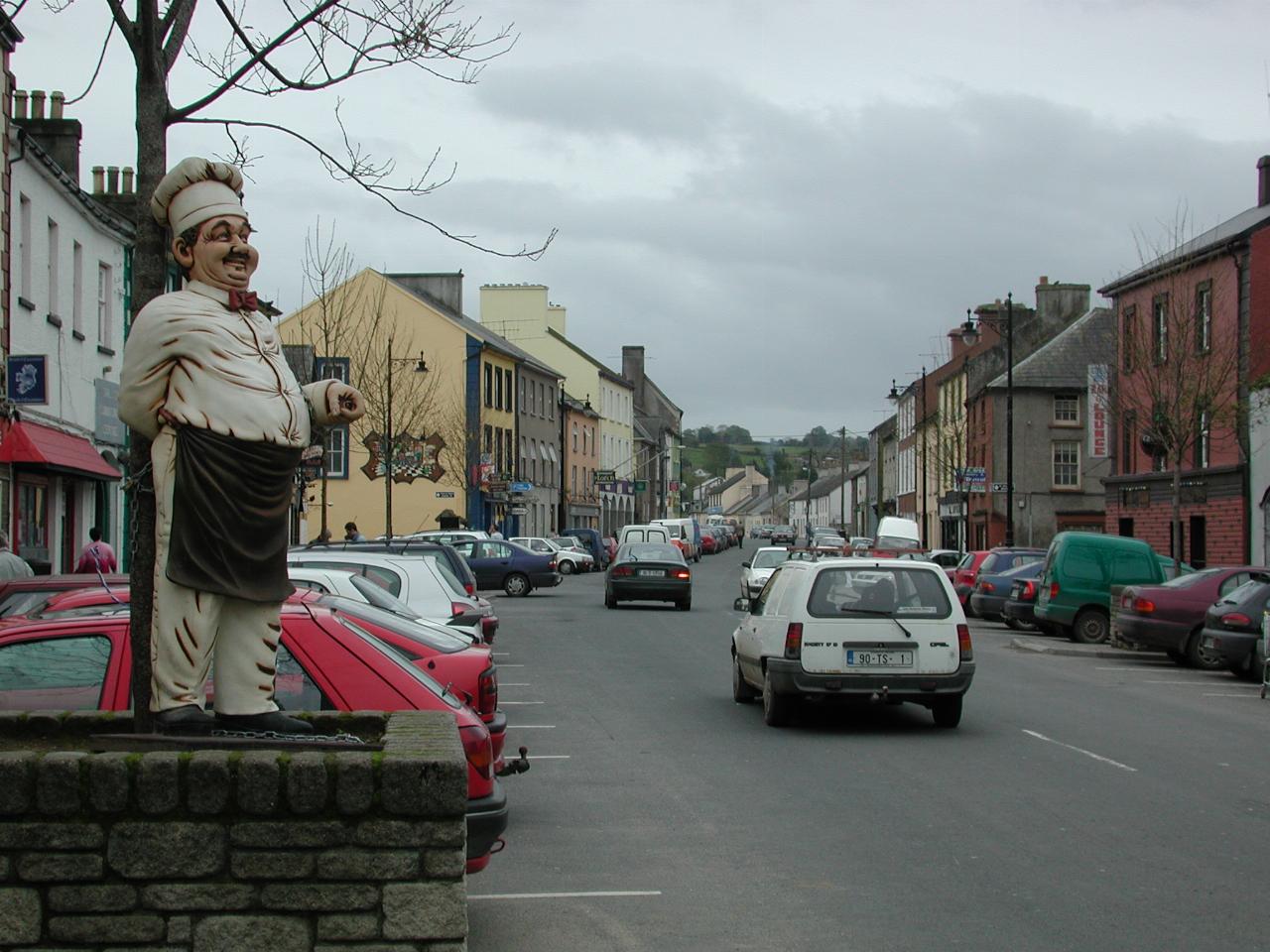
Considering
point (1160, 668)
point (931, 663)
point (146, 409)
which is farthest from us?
point (1160, 668)

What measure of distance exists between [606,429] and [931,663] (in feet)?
293

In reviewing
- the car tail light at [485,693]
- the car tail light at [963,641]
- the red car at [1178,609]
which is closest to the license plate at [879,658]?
the car tail light at [963,641]

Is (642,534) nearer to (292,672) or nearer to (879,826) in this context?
(879,826)

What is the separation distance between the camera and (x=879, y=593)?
1431cm

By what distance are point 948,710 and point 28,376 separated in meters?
13.7

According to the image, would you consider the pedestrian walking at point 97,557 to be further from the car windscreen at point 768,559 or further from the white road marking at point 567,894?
the car windscreen at point 768,559

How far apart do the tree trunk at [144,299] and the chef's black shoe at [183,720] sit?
171 mm

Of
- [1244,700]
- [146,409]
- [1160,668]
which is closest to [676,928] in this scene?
[146,409]

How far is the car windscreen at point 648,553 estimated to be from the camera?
3584 centimetres

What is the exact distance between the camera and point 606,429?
103 meters

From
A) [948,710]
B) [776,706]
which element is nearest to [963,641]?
[948,710]

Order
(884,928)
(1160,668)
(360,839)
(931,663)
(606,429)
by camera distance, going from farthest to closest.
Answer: (606,429)
(1160,668)
(931,663)
(884,928)
(360,839)

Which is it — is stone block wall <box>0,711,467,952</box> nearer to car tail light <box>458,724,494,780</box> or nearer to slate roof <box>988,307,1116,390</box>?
car tail light <box>458,724,494,780</box>

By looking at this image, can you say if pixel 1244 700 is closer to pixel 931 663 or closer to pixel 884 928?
pixel 931 663
